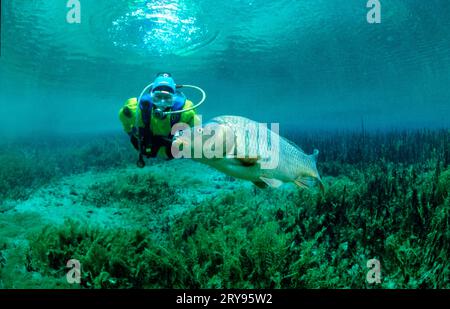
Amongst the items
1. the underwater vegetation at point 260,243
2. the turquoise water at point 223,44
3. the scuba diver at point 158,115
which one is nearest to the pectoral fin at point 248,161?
the underwater vegetation at point 260,243

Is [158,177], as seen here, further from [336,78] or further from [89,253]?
[336,78]

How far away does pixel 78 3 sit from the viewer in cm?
1445

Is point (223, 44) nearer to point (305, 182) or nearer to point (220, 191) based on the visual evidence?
point (220, 191)

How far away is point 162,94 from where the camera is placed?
4.50 m

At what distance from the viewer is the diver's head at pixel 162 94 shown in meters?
4.48

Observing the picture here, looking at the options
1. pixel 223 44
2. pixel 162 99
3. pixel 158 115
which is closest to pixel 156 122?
pixel 158 115

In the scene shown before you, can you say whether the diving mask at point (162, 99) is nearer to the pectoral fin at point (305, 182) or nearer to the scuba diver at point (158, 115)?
the scuba diver at point (158, 115)

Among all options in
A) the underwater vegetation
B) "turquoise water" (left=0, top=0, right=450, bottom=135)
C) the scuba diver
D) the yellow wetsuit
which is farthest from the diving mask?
"turquoise water" (left=0, top=0, right=450, bottom=135)

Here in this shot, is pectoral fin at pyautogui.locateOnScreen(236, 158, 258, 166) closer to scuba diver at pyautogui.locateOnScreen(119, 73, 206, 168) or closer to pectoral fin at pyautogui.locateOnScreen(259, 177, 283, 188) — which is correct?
pectoral fin at pyautogui.locateOnScreen(259, 177, 283, 188)

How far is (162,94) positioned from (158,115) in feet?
1.19

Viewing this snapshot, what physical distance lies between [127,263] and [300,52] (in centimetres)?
2713

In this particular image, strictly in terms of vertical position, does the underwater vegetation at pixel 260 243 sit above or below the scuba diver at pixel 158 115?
below

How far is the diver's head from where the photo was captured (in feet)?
14.7

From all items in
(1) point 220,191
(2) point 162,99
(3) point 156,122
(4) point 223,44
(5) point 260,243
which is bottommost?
(5) point 260,243
